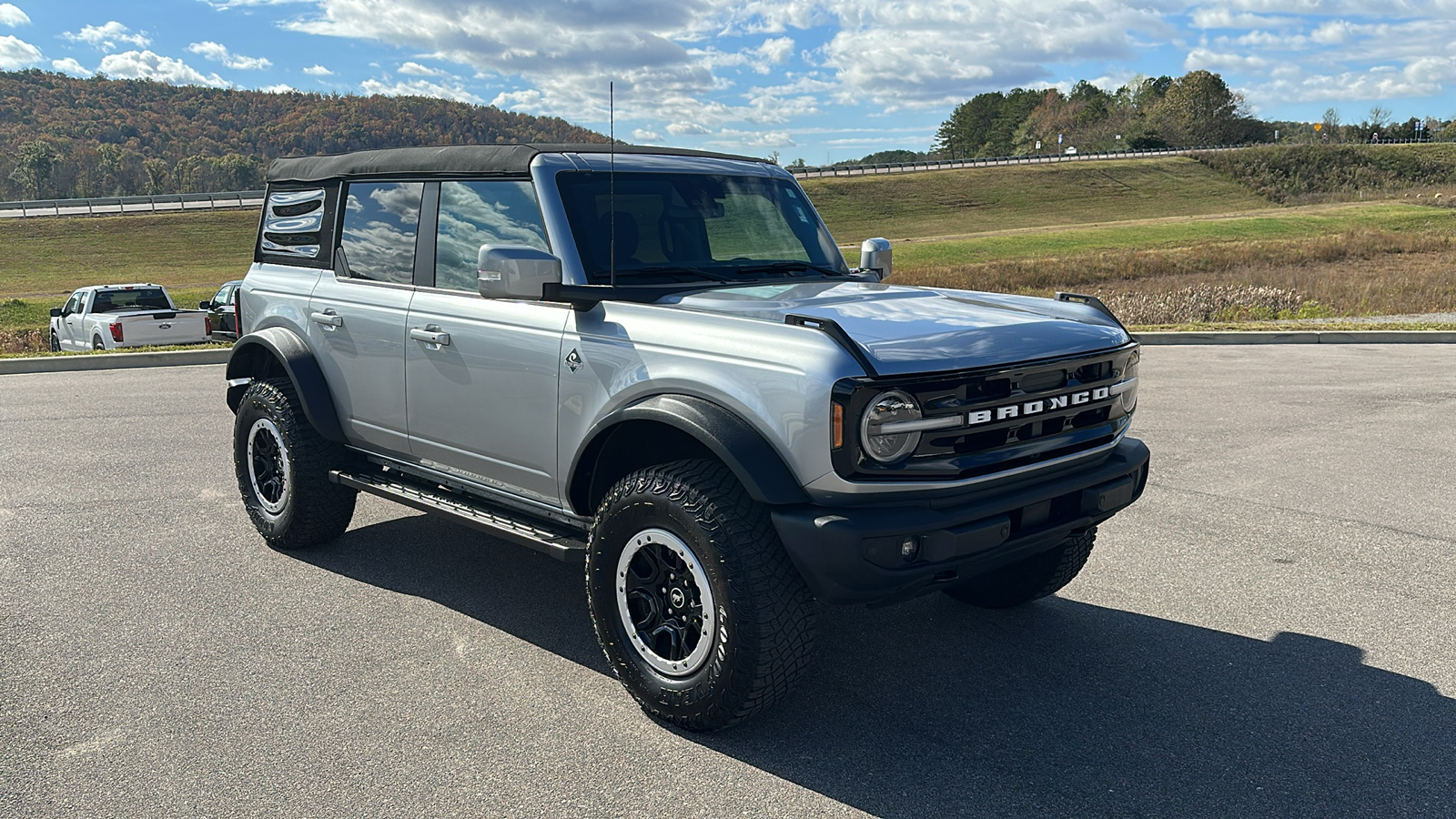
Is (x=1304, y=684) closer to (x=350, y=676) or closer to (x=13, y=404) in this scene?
(x=350, y=676)

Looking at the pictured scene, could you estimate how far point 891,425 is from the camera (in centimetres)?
328

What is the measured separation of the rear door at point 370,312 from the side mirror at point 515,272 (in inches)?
43.2

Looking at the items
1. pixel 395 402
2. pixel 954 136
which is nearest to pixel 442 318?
pixel 395 402

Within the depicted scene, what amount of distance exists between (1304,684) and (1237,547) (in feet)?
6.40

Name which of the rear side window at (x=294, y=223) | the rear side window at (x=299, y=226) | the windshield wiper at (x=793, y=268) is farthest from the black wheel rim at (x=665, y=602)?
the rear side window at (x=294, y=223)

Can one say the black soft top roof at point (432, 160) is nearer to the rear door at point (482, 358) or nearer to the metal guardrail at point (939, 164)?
the rear door at point (482, 358)

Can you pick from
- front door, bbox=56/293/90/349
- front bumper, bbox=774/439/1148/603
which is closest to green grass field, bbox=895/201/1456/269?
front door, bbox=56/293/90/349

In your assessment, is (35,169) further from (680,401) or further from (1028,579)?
(1028,579)

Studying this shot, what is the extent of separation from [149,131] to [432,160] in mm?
141264

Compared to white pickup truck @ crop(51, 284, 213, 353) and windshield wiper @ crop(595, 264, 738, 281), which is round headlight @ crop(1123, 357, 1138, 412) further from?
white pickup truck @ crop(51, 284, 213, 353)

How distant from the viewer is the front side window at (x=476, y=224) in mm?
4500

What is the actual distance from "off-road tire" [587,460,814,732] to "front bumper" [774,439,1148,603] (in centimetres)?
12

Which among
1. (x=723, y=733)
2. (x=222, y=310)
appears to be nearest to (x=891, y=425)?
(x=723, y=733)

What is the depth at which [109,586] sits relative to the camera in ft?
17.2
